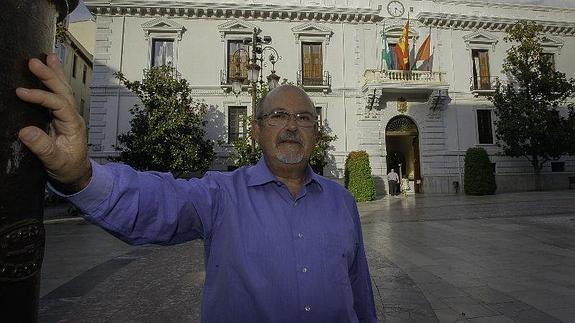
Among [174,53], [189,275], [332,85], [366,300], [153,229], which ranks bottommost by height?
[189,275]

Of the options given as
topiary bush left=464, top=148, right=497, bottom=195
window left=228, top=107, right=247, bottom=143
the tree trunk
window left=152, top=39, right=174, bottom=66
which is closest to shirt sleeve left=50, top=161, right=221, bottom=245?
window left=228, top=107, right=247, bottom=143

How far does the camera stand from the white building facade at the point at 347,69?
19.3 meters

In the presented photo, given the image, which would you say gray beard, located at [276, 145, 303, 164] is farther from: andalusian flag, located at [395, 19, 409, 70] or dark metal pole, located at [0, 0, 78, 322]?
andalusian flag, located at [395, 19, 409, 70]

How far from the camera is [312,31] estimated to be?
20453 millimetres

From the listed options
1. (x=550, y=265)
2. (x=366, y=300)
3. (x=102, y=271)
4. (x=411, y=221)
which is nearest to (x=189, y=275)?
(x=102, y=271)

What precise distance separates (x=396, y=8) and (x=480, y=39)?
5.86 metres

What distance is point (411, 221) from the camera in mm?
10375

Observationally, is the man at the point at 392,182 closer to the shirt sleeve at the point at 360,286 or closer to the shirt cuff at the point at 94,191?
the shirt sleeve at the point at 360,286

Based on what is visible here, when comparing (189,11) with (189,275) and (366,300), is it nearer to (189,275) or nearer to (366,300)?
(189,275)

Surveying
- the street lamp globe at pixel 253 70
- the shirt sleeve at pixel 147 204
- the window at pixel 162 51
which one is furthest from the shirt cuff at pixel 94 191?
the window at pixel 162 51

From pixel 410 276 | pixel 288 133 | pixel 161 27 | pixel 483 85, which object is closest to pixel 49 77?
pixel 288 133

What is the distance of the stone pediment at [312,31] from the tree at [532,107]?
1084 cm

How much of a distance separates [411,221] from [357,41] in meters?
13.9

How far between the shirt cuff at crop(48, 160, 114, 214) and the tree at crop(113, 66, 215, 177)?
47.0 feet
